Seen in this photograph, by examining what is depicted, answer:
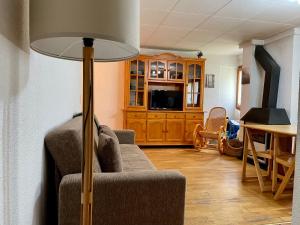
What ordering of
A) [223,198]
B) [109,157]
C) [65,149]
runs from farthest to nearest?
[223,198]
[109,157]
[65,149]

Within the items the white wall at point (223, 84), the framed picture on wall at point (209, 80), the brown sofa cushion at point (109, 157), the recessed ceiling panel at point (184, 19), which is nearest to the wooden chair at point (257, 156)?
the recessed ceiling panel at point (184, 19)

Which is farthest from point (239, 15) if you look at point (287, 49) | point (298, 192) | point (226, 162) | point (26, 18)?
point (26, 18)

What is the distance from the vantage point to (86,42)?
0.86m

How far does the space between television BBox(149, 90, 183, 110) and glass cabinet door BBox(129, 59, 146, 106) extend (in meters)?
0.24

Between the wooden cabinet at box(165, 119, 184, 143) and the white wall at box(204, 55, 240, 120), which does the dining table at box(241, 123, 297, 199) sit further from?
the white wall at box(204, 55, 240, 120)

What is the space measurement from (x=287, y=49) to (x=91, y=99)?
13.4 ft

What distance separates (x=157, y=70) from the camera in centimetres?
533

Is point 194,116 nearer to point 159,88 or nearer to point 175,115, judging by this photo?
point 175,115

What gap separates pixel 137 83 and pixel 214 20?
2176mm

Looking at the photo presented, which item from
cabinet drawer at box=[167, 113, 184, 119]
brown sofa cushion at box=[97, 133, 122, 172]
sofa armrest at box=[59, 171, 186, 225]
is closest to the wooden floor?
sofa armrest at box=[59, 171, 186, 225]

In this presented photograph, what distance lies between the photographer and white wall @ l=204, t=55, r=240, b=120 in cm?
624

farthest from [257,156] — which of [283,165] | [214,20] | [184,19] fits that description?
[184,19]

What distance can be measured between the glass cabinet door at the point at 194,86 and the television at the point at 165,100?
0.20 m

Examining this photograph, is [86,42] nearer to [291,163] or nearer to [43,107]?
[43,107]
